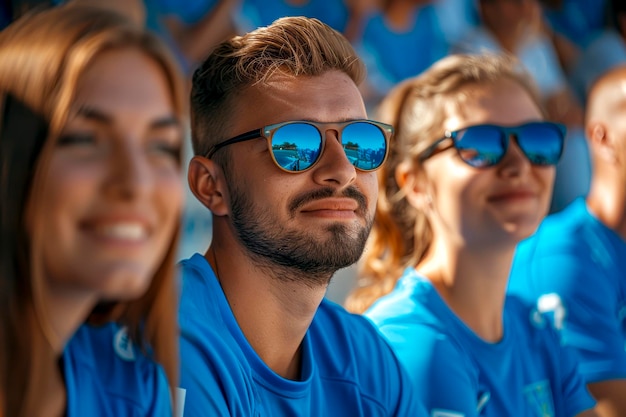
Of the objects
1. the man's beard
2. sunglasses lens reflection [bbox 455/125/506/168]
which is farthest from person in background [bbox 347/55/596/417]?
the man's beard

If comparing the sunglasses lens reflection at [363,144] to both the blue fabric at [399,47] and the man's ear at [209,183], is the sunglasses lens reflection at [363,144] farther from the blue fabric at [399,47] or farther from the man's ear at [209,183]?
the blue fabric at [399,47]

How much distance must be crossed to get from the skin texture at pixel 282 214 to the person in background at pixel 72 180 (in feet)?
1.45

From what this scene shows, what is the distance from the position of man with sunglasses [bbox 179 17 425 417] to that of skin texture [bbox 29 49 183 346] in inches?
17.0

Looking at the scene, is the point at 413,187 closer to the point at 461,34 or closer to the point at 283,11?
the point at 283,11

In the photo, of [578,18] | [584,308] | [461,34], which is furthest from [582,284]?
[578,18]

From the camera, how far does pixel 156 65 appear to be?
4.15 ft

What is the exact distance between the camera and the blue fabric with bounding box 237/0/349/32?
3341mm

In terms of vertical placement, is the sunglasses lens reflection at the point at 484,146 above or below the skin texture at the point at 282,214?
above

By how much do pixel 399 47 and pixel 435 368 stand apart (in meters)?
2.09

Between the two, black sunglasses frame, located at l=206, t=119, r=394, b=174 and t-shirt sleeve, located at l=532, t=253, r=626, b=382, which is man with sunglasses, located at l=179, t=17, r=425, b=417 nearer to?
black sunglasses frame, located at l=206, t=119, r=394, b=174

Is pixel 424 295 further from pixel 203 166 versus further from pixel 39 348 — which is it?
pixel 39 348

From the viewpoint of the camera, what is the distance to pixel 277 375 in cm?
169

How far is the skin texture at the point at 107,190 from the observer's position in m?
1.14

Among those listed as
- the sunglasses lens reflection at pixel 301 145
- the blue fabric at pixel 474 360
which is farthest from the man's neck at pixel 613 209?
the sunglasses lens reflection at pixel 301 145
